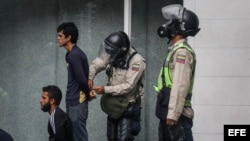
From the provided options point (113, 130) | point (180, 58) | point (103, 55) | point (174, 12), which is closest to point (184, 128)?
point (180, 58)

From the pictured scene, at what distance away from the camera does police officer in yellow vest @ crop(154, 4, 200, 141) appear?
27.8 feet

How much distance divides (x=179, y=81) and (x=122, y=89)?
91 centimetres

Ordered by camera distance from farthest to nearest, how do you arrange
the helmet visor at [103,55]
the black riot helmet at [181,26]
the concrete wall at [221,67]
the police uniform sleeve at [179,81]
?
the concrete wall at [221,67] → the helmet visor at [103,55] → the black riot helmet at [181,26] → the police uniform sleeve at [179,81]

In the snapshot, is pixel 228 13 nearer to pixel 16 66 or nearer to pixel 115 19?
pixel 115 19

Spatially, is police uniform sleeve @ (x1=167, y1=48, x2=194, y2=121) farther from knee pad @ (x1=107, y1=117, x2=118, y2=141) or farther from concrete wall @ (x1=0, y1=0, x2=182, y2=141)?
concrete wall @ (x1=0, y1=0, x2=182, y2=141)

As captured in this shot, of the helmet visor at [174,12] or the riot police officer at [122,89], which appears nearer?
the helmet visor at [174,12]

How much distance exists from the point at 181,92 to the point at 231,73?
7.76ft

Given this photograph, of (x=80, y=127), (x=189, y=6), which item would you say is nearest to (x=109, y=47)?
(x=80, y=127)

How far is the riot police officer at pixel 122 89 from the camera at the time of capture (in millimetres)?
9172

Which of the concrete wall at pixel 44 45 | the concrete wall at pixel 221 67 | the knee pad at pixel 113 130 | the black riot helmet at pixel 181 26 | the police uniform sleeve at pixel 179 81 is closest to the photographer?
the police uniform sleeve at pixel 179 81

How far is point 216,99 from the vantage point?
10.7 m

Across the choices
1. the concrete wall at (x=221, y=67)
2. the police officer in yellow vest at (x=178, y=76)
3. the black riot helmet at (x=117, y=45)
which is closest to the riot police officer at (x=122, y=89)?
the black riot helmet at (x=117, y=45)

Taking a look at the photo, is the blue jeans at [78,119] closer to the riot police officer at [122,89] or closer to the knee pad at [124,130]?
the riot police officer at [122,89]

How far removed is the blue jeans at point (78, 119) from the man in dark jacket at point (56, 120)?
16.7 inches
